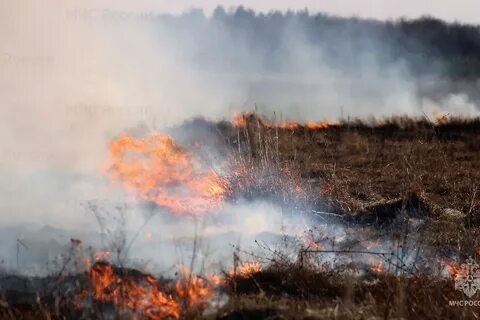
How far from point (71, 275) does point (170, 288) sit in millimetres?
1386

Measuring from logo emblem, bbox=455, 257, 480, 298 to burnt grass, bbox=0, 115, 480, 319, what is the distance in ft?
0.46

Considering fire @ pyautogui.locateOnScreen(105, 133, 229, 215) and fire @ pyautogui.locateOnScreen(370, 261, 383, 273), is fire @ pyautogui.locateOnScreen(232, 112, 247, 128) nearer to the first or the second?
fire @ pyautogui.locateOnScreen(105, 133, 229, 215)

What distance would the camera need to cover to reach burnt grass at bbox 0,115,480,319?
735cm

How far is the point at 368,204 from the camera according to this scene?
44.2 feet

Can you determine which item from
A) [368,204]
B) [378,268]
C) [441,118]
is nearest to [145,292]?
[378,268]

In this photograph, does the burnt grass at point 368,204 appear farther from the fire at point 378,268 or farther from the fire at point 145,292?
the fire at point 145,292

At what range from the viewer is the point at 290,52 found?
27.1m

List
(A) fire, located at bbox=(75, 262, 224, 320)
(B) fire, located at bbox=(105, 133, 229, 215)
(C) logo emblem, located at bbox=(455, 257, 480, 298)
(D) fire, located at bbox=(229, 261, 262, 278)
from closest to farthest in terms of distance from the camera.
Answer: (A) fire, located at bbox=(75, 262, 224, 320)
(C) logo emblem, located at bbox=(455, 257, 480, 298)
(D) fire, located at bbox=(229, 261, 262, 278)
(B) fire, located at bbox=(105, 133, 229, 215)

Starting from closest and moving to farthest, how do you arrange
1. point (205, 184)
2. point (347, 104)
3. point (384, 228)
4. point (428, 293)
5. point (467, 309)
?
point (467, 309) → point (428, 293) → point (384, 228) → point (205, 184) → point (347, 104)

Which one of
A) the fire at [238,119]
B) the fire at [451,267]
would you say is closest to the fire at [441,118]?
the fire at [238,119]

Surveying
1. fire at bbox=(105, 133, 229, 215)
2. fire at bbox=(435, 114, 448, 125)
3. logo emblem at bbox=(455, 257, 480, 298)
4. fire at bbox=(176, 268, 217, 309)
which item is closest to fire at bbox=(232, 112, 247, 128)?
fire at bbox=(105, 133, 229, 215)

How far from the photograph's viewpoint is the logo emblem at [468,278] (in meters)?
8.50

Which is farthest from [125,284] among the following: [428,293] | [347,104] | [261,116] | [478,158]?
[347,104]

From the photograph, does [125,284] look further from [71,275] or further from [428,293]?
[428,293]
